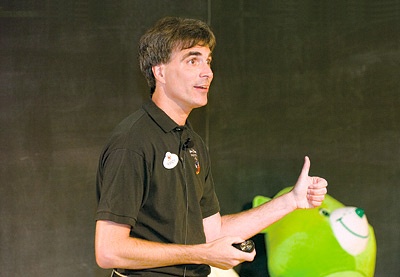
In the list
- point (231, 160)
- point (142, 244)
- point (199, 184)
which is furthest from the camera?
point (231, 160)

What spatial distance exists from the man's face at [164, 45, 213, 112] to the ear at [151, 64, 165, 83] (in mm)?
12

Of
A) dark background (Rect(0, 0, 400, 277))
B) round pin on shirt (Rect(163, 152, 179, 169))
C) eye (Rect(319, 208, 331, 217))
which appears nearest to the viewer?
→ round pin on shirt (Rect(163, 152, 179, 169))

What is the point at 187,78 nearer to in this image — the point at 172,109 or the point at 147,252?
the point at 172,109

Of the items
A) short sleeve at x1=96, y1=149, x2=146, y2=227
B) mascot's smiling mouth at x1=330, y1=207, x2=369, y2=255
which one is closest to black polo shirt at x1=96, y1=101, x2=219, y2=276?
short sleeve at x1=96, y1=149, x2=146, y2=227

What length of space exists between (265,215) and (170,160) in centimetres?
50

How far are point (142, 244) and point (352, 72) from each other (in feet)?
6.74

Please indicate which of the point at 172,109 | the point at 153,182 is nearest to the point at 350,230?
the point at 172,109

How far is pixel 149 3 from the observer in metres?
3.30

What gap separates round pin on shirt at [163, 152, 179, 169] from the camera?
2.00 metres

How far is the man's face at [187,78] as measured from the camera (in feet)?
6.98

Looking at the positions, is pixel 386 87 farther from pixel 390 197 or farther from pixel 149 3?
pixel 149 3

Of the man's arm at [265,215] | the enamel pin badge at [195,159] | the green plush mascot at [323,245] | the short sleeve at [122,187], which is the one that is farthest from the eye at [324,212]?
the short sleeve at [122,187]

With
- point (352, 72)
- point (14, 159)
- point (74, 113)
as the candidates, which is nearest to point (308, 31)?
point (352, 72)

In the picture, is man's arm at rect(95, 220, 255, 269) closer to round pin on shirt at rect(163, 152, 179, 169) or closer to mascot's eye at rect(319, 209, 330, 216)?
round pin on shirt at rect(163, 152, 179, 169)
